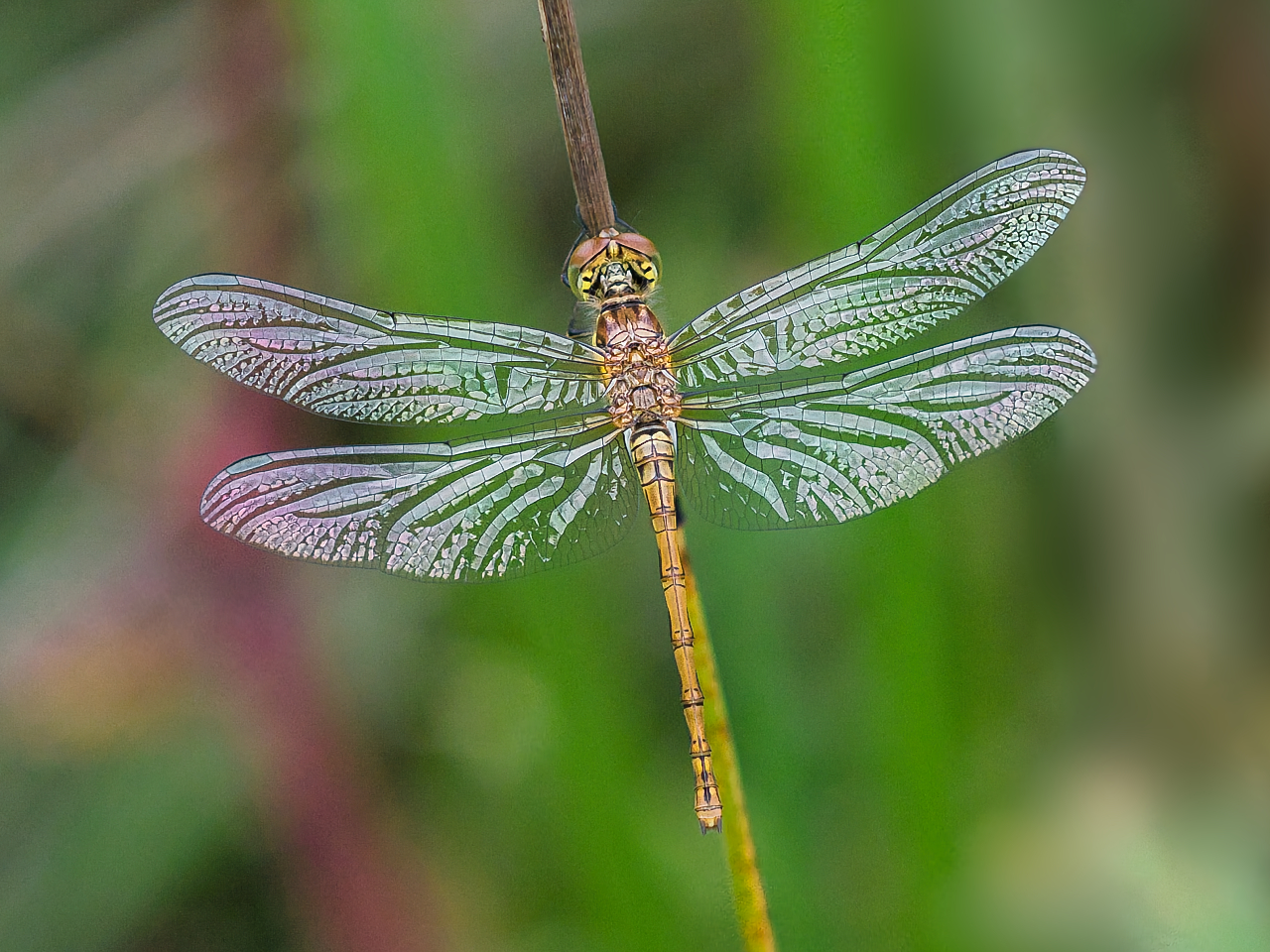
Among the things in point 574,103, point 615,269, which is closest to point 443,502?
point 615,269

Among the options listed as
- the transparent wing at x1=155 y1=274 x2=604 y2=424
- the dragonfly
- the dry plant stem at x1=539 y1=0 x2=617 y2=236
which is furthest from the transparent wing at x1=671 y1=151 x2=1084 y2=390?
the dry plant stem at x1=539 y1=0 x2=617 y2=236

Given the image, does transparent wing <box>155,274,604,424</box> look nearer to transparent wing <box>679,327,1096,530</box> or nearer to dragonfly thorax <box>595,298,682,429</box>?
dragonfly thorax <box>595,298,682,429</box>

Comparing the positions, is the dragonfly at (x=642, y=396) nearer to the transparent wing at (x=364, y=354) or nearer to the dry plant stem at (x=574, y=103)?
the transparent wing at (x=364, y=354)

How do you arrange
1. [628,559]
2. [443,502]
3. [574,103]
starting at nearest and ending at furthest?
1. [574,103]
2. [443,502]
3. [628,559]

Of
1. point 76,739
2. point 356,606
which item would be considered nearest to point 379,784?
point 356,606

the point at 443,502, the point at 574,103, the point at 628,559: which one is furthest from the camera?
the point at 628,559

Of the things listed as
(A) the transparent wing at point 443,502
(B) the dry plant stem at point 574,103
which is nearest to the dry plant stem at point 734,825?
(A) the transparent wing at point 443,502

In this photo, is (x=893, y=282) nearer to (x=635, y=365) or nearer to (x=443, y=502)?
(x=635, y=365)
